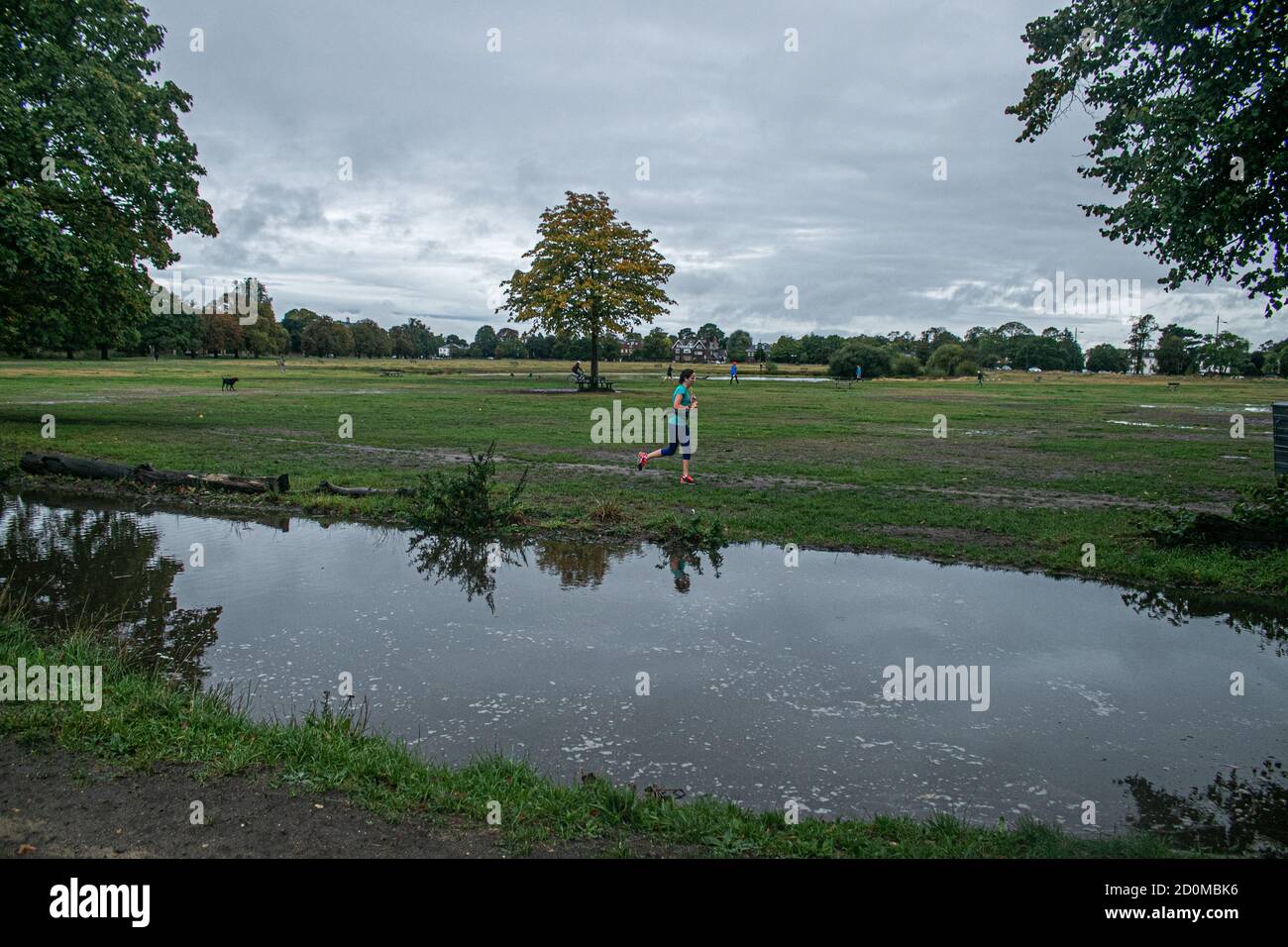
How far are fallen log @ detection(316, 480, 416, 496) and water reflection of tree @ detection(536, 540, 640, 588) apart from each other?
3513 millimetres

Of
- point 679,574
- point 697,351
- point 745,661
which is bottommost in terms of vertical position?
point 745,661

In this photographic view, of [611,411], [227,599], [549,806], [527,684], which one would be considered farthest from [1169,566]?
[611,411]

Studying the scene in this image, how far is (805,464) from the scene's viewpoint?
63.0 ft

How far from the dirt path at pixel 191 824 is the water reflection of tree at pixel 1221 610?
7098mm

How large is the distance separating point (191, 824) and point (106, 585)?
6233 millimetres

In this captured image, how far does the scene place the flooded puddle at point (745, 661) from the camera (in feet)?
17.4

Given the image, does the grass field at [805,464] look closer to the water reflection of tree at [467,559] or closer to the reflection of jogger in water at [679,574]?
the water reflection of tree at [467,559]

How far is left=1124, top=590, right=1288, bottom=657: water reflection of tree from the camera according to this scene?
8258mm

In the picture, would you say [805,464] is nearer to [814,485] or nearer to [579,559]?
[814,485]

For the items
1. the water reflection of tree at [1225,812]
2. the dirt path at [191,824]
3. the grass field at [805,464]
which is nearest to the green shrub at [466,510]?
the grass field at [805,464]

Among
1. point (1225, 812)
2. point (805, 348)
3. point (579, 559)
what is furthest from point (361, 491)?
point (805, 348)

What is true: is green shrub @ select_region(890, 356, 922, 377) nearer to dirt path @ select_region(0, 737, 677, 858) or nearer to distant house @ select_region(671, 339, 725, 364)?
distant house @ select_region(671, 339, 725, 364)
